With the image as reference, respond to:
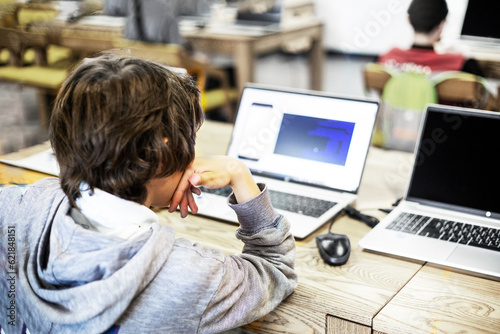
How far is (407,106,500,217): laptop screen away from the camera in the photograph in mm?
1221

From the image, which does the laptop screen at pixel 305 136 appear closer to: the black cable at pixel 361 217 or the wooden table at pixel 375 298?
the black cable at pixel 361 217

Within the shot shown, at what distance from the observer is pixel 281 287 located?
94cm

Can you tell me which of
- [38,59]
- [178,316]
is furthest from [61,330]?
[38,59]

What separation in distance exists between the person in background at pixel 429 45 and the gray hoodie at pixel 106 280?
2399mm

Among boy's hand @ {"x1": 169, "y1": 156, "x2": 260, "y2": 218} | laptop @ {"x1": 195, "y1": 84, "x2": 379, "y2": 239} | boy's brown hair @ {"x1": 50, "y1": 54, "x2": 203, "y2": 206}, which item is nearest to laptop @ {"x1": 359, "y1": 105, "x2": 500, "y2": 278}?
laptop @ {"x1": 195, "y1": 84, "x2": 379, "y2": 239}

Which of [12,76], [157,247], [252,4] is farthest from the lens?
[252,4]

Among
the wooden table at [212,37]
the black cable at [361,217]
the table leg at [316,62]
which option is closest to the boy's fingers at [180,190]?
the black cable at [361,217]

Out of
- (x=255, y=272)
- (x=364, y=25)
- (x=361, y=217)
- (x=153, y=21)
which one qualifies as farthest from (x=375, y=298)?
(x=364, y=25)

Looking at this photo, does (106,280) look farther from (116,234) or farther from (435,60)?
(435,60)

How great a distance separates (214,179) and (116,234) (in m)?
0.26

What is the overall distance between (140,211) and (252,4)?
391 centimetres

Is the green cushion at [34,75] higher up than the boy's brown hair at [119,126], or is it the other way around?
A: the boy's brown hair at [119,126]

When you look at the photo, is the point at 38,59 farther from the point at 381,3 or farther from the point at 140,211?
the point at 140,211

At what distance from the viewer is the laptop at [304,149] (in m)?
A: 1.37
